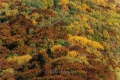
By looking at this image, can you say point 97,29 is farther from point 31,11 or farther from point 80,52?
point 80,52

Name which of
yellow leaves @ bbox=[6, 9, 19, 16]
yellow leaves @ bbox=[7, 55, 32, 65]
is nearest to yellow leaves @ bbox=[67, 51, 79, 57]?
yellow leaves @ bbox=[7, 55, 32, 65]

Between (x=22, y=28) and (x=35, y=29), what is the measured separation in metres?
3.17

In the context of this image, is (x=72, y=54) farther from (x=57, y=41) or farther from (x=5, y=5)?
(x=5, y=5)

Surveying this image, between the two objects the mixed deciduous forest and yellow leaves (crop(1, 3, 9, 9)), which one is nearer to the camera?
the mixed deciduous forest

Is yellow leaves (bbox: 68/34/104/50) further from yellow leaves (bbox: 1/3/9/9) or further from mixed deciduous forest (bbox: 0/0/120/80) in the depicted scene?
yellow leaves (bbox: 1/3/9/9)

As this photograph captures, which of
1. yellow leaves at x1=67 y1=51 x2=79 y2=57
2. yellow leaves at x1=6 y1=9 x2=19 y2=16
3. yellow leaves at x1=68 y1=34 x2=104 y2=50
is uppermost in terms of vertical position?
yellow leaves at x1=67 y1=51 x2=79 y2=57

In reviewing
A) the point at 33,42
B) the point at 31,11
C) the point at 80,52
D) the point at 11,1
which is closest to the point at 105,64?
the point at 80,52

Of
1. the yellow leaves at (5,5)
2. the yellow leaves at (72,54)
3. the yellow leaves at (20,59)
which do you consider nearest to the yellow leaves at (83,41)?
the yellow leaves at (72,54)

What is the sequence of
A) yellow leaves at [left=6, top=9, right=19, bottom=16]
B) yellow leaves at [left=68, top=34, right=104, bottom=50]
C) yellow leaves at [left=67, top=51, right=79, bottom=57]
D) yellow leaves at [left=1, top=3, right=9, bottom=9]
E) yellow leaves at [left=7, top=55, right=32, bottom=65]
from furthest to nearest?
yellow leaves at [left=1, top=3, right=9, bottom=9], yellow leaves at [left=6, top=9, right=19, bottom=16], yellow leaves at [left=68, top=34, right=104, bottom=50], yellow leaves at [left=67, top=51, right=79, bottom=57], yellow leaves at [left=7, top=55, right=32, bottom=65]

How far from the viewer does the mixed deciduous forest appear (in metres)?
63.0

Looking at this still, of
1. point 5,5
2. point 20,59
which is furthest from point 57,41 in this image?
point 5,5

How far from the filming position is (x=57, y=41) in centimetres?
7650

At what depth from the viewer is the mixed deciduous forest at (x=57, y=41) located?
207ft

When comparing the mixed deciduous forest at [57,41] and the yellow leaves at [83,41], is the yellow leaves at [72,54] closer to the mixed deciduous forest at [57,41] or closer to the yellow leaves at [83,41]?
the mixed deciduous forest at [57,41]
